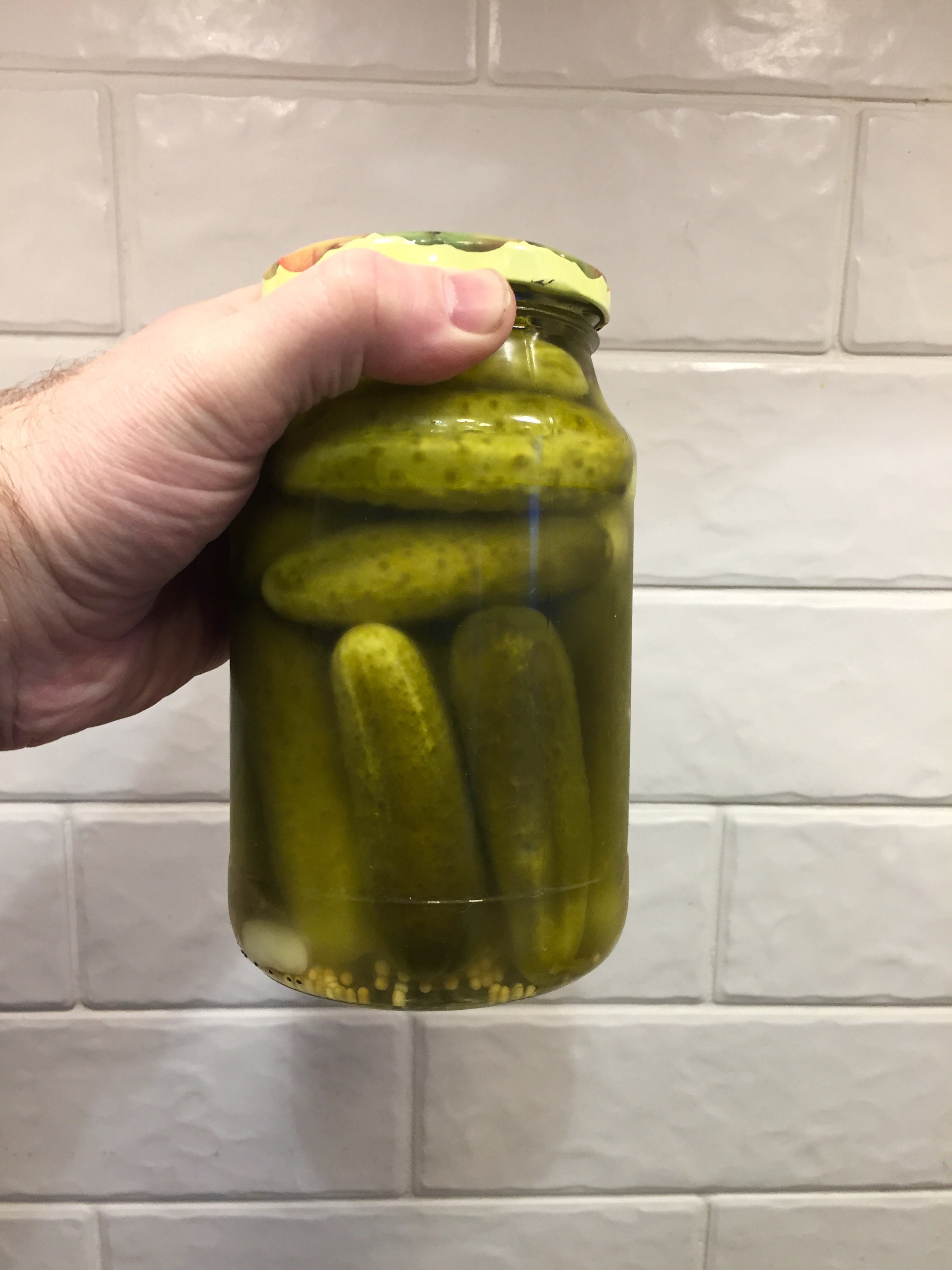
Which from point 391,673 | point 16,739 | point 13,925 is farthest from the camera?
point 13,925

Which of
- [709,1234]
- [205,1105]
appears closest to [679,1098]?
[709,1234]

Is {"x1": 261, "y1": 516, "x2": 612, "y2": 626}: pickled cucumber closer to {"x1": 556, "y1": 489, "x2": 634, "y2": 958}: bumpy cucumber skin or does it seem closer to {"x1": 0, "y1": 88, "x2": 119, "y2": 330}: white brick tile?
{"x1": 556, "y1": 489, "x2": 634, "y2": 958}: bumpy cucumber skin

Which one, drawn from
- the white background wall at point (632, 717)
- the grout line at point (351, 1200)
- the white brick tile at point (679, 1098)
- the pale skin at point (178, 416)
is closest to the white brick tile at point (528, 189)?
the white background wall at point (632, 717)

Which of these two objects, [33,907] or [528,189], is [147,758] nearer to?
[33,907]

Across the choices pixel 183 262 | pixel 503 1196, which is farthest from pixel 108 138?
pixel 503 1196

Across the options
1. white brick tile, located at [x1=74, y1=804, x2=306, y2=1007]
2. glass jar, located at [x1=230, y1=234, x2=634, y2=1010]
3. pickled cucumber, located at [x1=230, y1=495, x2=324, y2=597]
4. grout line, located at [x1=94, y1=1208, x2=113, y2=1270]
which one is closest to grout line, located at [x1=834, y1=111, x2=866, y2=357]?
glass jar, located at [x1=230, y1=234, x2=634, y2=1010]

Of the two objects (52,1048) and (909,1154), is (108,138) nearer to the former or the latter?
(52,1048)
